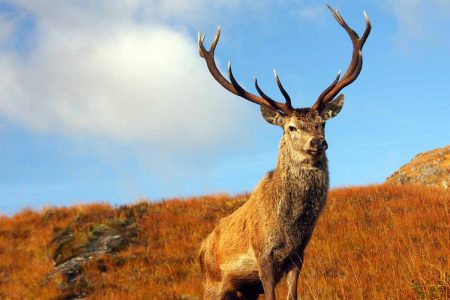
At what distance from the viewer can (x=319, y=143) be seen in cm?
488

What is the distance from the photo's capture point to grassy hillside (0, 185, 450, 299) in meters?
8.55

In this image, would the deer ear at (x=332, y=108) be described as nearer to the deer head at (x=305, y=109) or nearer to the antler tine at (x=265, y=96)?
the deer head at (x=305, y=109)

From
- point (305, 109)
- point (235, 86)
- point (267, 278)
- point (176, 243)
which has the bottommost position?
point (267, 278)

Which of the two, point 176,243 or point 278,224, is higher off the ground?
point 176,243

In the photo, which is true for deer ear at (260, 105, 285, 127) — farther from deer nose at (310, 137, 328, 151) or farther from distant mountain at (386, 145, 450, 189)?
distant mountain at (386, 145, 450, 189)

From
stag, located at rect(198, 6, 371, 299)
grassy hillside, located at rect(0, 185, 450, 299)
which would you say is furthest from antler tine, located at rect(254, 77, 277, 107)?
grassy hillside, located at rect(0, 185, 450, 299)

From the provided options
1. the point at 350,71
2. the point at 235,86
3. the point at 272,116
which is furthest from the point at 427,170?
the point at 272,116

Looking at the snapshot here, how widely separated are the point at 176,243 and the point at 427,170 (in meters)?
17.5

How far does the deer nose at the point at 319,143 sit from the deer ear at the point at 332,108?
0.82 metres

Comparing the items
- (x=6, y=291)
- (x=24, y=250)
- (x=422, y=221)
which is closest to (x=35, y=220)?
(x=24, y=250)

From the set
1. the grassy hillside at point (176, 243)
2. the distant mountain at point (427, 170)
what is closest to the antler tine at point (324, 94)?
the grassy hillside at point (176, 243)

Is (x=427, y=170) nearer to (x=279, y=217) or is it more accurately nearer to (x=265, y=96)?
(x=265, y=96)

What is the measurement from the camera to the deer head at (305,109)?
513cm

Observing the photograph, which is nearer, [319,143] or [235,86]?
[319,143]
